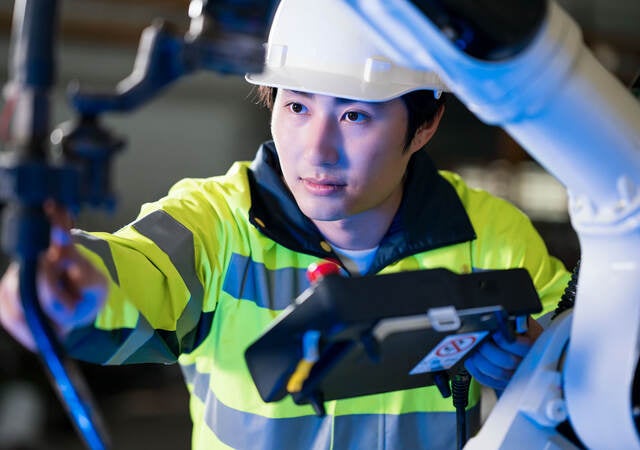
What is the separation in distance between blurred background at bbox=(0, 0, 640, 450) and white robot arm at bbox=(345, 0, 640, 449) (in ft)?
10.3

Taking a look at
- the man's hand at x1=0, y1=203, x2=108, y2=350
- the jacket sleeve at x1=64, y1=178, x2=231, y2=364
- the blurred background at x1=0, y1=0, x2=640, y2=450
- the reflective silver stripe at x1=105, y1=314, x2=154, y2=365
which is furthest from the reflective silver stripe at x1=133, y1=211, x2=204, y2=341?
the blurred background at x1=0, y1=0, x2=640, y2=450

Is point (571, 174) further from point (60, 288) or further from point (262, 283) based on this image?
point (262, 283)

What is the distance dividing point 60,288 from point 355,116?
696mm

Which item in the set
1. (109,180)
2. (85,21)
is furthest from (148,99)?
(85,21)

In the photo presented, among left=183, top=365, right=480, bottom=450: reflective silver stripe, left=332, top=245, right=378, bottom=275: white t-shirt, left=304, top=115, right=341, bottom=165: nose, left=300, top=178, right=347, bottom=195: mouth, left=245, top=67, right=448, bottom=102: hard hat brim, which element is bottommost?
left=183, top=365, right=480, bottom=450: reflective silver stripe

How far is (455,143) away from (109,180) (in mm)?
6292

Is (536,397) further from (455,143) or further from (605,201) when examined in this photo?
(455,143)

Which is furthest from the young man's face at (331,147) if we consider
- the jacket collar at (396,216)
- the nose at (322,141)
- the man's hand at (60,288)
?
the man's hand at (60,288)

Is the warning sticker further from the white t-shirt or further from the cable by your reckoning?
the white t-shirt

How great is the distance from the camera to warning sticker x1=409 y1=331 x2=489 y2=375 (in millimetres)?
970

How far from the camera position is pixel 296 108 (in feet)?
4.43

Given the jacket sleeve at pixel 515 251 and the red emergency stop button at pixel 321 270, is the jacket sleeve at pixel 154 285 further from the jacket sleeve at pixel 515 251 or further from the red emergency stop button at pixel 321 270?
the jacket sleeve at pixel 515 251

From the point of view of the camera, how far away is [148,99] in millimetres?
700

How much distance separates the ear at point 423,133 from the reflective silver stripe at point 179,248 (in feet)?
1.45
